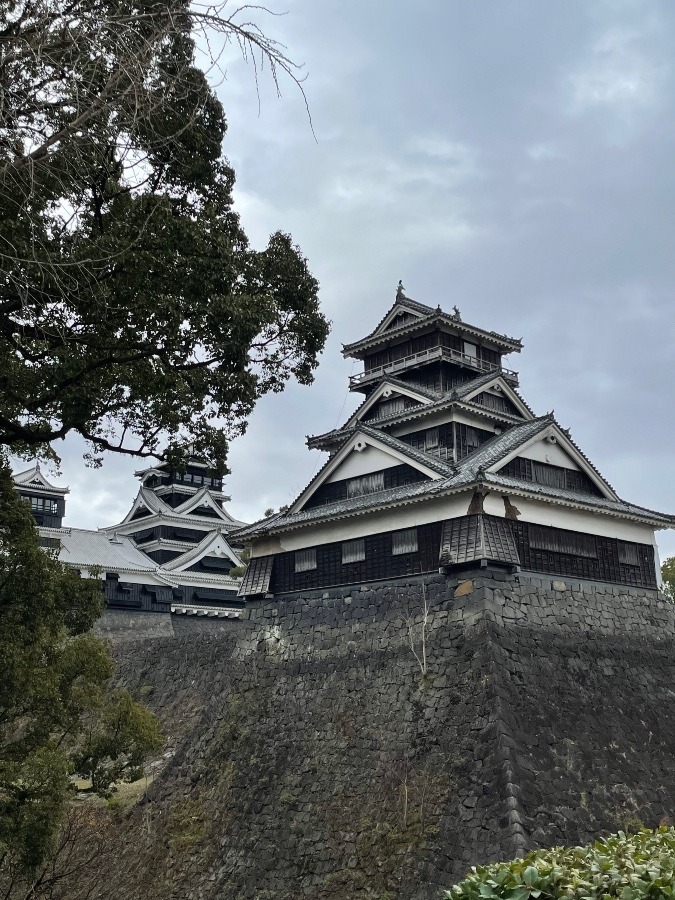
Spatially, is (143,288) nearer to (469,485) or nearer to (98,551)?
(469,485)

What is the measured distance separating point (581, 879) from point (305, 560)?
1826cm

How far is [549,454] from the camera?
23828 millimetres

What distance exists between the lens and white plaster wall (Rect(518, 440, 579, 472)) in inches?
917

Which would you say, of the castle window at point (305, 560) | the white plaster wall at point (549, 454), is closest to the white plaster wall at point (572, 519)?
the white plaster wall at point (549, 454)

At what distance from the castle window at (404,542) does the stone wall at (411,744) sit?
0.79 meters

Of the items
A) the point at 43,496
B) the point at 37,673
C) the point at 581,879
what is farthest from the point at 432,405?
the point at 43,496

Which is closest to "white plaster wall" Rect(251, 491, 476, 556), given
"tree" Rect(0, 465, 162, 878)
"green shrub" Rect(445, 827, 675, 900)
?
"tree" Rect(0, 465, 162, 878)

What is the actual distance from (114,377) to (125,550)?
33869 millimetres

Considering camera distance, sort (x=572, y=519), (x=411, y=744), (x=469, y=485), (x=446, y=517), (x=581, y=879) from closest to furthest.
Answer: (x=581, y=879) → (x=411, y=744) → (x=469, y=485) → (x=446, y=517) → (x=572, y=519)

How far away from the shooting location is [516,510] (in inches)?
831

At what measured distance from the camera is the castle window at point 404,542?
2195cm

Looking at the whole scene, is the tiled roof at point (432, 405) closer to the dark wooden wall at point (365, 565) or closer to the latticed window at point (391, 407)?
the latticed window at point (391, 407)

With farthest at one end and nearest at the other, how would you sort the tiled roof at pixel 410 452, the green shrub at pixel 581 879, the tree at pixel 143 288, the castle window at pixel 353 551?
the castle window at pixel 353 551 → the tiled roof at pixel 410 452 → the tree at pixel 143 288 → the green shrub at pixel 581 879

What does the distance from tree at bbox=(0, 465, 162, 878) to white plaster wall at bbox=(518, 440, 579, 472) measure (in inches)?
499
